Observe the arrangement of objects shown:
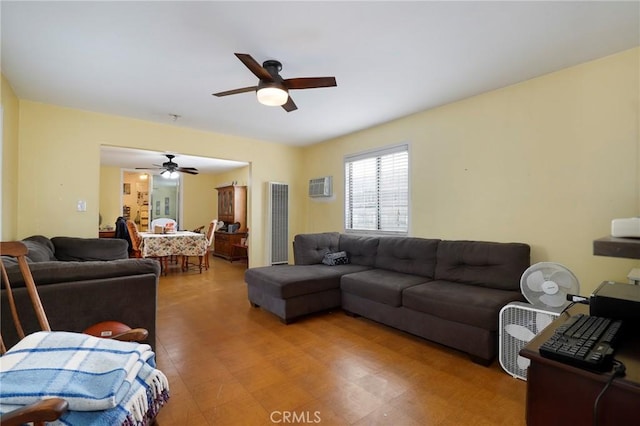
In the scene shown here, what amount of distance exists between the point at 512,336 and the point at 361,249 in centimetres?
208

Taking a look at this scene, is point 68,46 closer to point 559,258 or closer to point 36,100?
point 36,100

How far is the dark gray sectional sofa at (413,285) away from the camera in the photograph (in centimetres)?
239

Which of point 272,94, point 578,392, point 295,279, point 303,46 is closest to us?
point 578,392

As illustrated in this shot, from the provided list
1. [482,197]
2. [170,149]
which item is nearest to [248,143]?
[170,149]

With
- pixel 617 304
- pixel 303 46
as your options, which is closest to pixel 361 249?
pixel 303 46

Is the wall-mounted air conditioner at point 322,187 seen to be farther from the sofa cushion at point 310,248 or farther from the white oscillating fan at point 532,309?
the white oscillating fan at point 532,309

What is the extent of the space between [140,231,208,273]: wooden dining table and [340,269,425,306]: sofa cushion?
3.44m

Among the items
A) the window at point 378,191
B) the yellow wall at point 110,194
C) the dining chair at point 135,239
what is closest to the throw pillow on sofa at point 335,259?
the window at point 378,191

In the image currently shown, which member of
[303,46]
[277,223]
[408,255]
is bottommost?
[408,255]

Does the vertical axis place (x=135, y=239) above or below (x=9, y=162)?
below

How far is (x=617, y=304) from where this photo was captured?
1.24 meters

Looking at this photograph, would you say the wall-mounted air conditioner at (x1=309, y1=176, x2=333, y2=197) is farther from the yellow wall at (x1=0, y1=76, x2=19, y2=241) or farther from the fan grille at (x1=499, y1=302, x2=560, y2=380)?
the yellow wall at (x1=0, y1=76, x2=19, y2=241)

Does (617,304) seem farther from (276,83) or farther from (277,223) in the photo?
(277,223)

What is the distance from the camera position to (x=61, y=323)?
1.79 m
